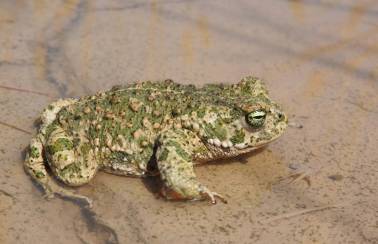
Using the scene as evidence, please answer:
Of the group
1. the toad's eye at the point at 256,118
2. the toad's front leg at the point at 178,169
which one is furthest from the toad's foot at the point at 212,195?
the toad's eye at the point at 256,118

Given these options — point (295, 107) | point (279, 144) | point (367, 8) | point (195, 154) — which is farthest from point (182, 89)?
point (367, 8)

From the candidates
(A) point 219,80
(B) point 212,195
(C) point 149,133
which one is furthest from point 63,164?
(A) point 219,80

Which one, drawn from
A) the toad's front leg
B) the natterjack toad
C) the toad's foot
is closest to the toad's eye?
the natterjack toad

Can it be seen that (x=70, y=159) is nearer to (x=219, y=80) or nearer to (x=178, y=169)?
(x=178, y=169)

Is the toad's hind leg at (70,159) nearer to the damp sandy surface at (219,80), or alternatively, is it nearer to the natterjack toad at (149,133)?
the natterjack toad at (149,133)

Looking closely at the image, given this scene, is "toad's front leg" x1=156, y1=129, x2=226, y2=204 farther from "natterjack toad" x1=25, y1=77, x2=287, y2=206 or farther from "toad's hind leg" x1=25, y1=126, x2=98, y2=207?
"toad's hind leg" x1=25, y1=126, x2=98, y2=207

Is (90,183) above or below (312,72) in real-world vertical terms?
below

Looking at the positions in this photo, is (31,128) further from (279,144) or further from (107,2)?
(107,2)
